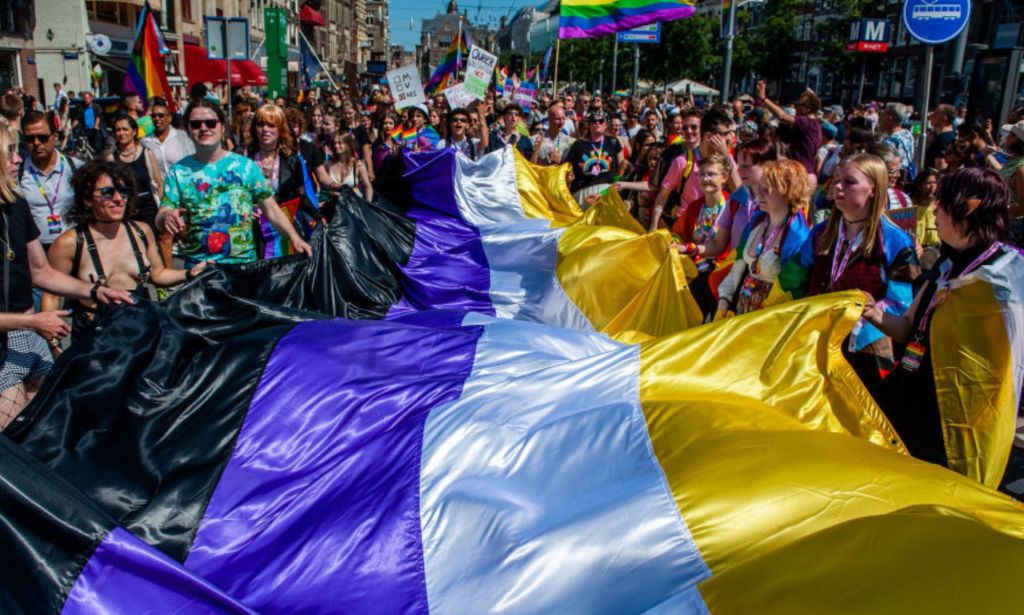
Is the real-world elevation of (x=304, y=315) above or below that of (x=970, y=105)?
below

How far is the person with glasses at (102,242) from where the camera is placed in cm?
401

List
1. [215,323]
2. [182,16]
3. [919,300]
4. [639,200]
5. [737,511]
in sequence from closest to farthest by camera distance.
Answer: [737,511]
[919,300]
[215,323]
[639,200]
[182,16]

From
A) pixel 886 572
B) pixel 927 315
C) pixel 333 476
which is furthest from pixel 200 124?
A: pixel 886 572

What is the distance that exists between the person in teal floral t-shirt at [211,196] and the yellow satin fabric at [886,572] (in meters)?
3.55

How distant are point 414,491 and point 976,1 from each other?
5056cm

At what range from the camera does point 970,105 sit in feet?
35.7

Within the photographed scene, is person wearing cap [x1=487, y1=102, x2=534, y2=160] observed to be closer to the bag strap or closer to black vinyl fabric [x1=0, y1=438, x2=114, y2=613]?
the bag strap

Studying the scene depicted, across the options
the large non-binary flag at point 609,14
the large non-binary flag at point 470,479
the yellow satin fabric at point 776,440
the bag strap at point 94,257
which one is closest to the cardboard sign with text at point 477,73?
the large non-binary flag at point 609,14

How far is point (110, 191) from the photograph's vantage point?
4031 mm

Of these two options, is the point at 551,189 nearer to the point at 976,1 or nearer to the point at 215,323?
the point at 215,323

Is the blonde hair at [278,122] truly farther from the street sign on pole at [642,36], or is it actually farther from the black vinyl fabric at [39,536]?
the street sign on pole at [642,36]

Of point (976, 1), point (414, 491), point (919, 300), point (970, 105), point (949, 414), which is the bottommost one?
point (414, 491)

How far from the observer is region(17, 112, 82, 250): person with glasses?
5.68 metres

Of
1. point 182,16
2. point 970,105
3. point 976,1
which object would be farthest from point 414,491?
point 976,1
